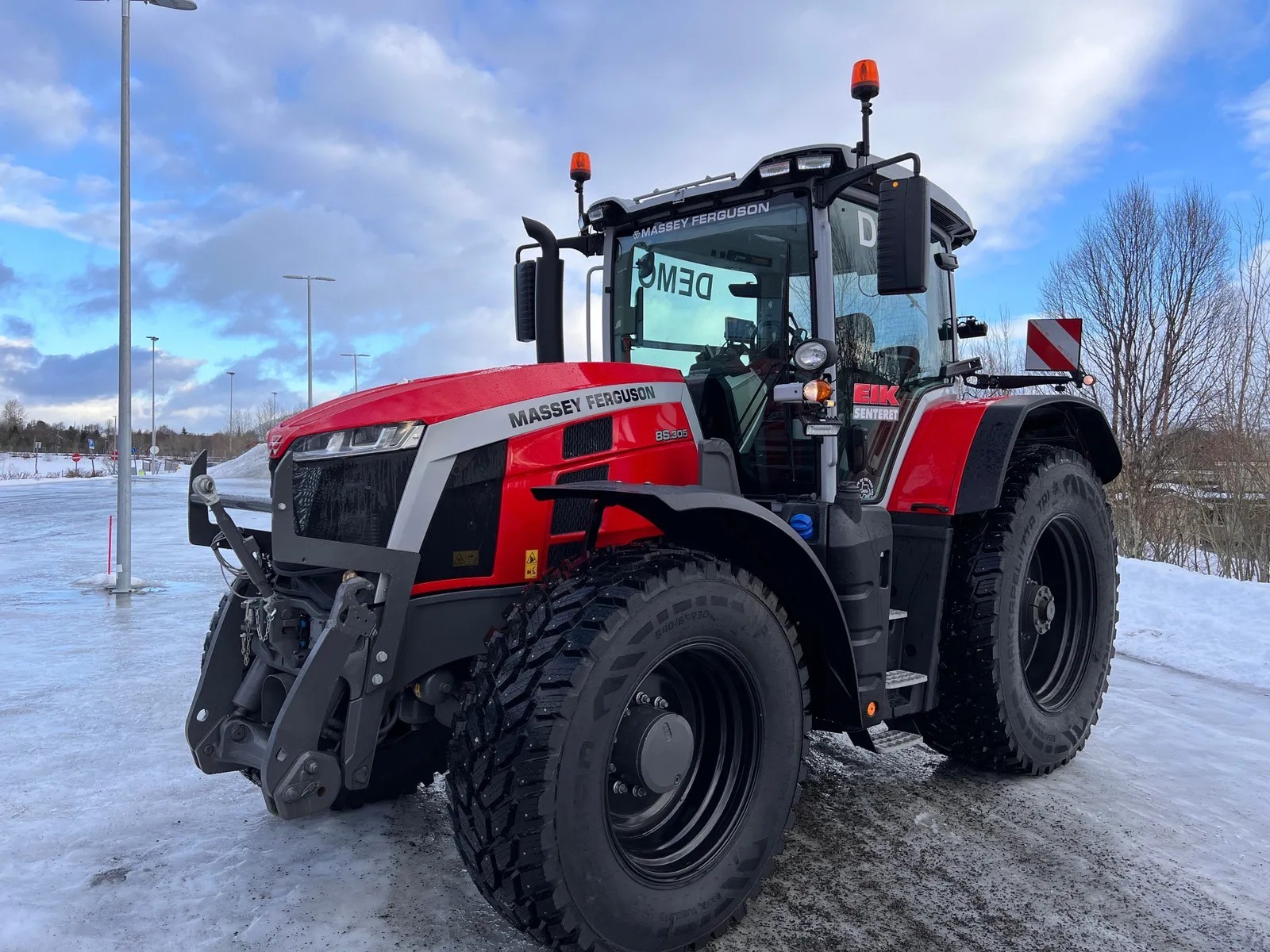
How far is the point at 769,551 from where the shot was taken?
2.97 m

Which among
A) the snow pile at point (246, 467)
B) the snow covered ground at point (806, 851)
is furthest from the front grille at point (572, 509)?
the snow pile at point (246, 467)

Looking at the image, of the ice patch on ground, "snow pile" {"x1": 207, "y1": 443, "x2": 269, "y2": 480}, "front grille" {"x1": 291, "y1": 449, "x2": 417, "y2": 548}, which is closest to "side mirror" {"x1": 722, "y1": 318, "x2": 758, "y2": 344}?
"front grille" {"x1": 291, "y1": 449, "x2": 417, "y2": 548}

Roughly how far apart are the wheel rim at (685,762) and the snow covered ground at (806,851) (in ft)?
1.04

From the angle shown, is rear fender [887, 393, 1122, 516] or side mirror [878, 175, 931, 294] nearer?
side mirror [878, 175, 931, 294]

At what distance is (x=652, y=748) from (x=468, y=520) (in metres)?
0.85

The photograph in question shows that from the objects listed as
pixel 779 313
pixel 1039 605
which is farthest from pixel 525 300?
pixel 1039 605

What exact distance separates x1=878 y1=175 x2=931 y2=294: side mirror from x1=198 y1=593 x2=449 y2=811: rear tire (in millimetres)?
2323

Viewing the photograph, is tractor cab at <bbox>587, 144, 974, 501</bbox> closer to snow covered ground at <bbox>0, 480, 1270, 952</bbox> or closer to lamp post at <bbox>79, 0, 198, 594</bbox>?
snow covered ground at <bbox>0, 480, 1270, 952</bbox>

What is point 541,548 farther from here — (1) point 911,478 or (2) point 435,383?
(1) point 911,478

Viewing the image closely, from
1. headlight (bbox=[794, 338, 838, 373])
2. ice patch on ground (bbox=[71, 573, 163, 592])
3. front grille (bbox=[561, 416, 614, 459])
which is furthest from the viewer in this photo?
ice patch on ground (bbox=[71, 573, 163, 592])

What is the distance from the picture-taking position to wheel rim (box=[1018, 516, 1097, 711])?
14.6 ft

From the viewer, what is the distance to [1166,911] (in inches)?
116

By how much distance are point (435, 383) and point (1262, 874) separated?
10.9 ft

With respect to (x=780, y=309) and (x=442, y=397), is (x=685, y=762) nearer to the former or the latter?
(x=442, y=397)
